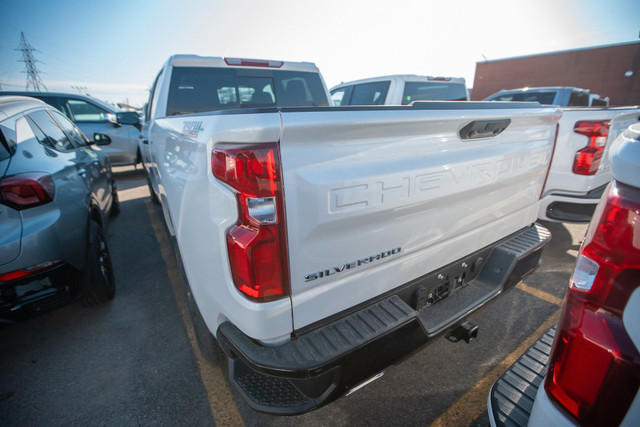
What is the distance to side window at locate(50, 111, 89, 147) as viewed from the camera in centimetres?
348

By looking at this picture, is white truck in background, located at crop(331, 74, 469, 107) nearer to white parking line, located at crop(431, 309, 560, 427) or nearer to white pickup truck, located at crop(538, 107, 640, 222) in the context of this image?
white pickup truck, located at crop(538, 107, 640, 222)

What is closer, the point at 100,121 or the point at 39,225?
the point at 39,225

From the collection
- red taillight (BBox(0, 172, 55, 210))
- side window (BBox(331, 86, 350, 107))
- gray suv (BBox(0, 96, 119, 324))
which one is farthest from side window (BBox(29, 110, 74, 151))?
side window (BBox(331, 86, 350, 107))

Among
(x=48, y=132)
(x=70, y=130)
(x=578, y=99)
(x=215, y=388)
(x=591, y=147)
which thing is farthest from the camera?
(x=578, y=99)

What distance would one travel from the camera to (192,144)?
1481mm

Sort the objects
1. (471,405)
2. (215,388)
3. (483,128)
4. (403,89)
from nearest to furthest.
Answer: (483,128)
(471,405)
(215,388)
(403,89)

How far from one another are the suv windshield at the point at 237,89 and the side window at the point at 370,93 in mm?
2230

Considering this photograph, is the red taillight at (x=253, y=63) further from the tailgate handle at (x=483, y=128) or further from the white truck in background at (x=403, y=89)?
the tailgate handle at (x=483, y=128)

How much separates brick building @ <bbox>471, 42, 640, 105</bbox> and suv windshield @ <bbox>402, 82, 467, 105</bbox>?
81.1 ft

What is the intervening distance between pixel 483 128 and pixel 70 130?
14.8ft

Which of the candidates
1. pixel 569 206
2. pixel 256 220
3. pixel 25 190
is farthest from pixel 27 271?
pixel 569 206

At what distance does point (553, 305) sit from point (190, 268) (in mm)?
3153

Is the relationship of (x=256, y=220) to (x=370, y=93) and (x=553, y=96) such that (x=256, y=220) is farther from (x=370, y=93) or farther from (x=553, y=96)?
(x=553, y=96)

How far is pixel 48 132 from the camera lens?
281 centimetres
